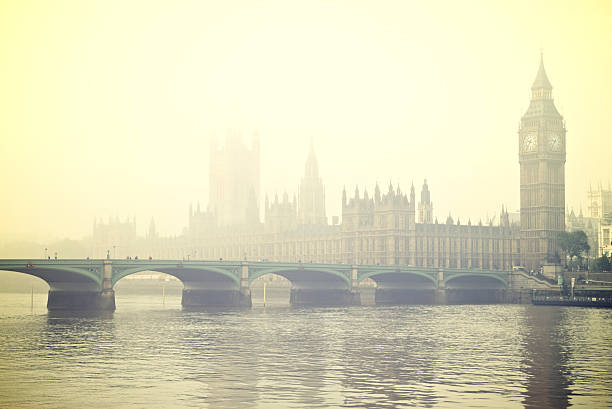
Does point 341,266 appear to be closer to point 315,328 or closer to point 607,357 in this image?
point 315,328

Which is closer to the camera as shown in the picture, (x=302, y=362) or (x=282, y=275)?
(x=302, y=362)

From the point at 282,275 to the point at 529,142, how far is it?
8488 cm

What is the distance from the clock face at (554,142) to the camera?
7165 inches

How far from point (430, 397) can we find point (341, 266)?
3235 inches

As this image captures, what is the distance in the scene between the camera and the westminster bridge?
320 feet

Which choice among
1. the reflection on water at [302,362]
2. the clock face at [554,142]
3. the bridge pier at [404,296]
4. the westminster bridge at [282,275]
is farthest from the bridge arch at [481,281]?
the clock face at [554,142]

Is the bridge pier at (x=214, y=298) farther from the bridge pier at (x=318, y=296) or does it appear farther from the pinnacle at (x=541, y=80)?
the pinnacle at (x=541, y=80)

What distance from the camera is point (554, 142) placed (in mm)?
182750

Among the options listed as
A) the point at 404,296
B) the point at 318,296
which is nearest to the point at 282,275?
the point at 318,296

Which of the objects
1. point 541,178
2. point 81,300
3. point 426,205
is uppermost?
point 541,178

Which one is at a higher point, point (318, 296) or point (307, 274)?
point (307, 274)

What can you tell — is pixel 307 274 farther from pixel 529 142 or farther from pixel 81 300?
pixel 529 142

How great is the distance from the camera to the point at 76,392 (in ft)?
129

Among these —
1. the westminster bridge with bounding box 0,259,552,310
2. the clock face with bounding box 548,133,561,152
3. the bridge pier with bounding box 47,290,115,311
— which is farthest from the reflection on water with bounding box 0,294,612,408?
the clock face with bounding box 548,133,561,152
